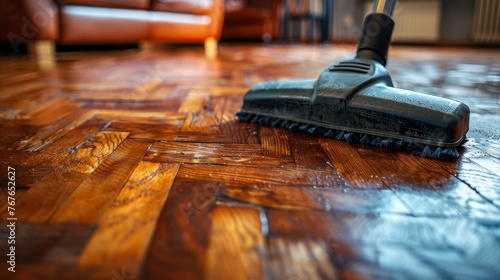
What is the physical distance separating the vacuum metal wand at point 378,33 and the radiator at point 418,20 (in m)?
3.03

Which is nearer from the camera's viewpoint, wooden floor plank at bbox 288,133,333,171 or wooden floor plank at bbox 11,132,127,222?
wooden floor plank at bbox 11,132,127,222

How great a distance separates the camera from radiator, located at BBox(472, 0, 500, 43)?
10.0 feet

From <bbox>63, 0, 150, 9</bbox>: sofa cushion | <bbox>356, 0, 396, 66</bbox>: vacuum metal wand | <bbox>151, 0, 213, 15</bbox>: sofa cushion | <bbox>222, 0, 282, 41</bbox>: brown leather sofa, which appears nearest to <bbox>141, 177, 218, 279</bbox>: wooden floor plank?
<bbox>356, 0, 396, 66</bbox>: vacuum metal wand

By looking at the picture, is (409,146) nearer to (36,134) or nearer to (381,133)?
(381,133)

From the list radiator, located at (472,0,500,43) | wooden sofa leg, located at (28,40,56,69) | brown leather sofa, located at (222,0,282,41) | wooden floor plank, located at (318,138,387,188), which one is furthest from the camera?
brown leather sofa, located at (222,0,282,41)

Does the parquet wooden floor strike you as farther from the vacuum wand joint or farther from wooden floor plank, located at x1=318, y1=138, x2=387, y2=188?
the vacuum wand joint

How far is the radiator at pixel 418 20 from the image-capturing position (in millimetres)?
3449

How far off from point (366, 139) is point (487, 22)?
125 inches

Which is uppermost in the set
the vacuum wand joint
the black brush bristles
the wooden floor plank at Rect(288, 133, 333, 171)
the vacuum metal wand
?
the vacuum wand joint

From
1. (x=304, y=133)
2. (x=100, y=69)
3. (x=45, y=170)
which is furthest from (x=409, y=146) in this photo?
(x=100, y=69)

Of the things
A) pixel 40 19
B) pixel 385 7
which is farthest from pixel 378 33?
pixel 40 19

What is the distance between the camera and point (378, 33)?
0.67 metres

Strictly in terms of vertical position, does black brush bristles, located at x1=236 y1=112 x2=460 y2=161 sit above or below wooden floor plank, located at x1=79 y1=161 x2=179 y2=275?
above

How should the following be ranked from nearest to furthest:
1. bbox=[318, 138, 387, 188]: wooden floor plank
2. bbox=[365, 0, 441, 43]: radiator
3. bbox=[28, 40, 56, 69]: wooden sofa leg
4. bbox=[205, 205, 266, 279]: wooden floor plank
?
bbox=[205, 205, 266, 279]: wooden floor plank
bbox=[318, 138, 387, 188]: wooden floor plank
bbox=[28, 40, 56, 69]: wooden sofa leg
bbox=[365, 0, 441, 43]: radiator
